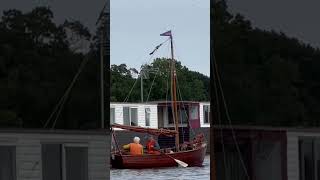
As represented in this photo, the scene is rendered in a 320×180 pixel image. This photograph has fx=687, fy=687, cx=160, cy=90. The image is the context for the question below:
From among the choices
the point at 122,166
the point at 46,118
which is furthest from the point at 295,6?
the point at 122,166

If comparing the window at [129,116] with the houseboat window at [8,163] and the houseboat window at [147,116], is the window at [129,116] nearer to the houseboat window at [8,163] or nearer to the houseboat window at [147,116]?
the houseboat window at [147,116]

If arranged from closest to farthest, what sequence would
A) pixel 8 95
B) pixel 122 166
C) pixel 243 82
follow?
pixel 8 95 < pixel 243 82 < pixel 122 166

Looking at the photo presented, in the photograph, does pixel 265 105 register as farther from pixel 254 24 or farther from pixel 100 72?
pixel 100 72

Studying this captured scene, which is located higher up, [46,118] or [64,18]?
[64,18]

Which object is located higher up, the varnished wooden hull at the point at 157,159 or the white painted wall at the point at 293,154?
the white painted wall at the point at 293,154

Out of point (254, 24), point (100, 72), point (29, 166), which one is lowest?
point (29, 166)

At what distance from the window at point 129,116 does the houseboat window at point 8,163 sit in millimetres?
14695

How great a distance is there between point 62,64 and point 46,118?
37 cm

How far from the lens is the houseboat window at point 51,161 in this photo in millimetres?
4500

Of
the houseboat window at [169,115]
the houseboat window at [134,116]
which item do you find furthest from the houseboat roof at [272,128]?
the houseboat window at [169,115]

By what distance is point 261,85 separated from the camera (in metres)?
4.68

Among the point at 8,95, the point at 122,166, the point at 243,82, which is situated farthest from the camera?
the point at 122,166

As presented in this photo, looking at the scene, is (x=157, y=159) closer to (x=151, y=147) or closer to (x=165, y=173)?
(x=151, y=147)

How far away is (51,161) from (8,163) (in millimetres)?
281
